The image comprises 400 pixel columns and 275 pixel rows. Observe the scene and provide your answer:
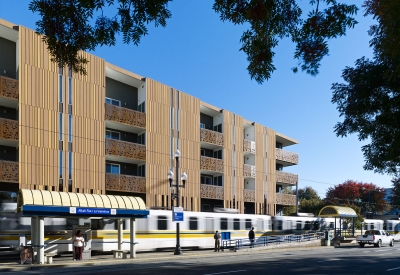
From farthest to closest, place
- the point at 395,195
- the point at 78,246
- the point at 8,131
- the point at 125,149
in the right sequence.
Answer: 1. the point at 395,195
2. the point at 125,149
3. the point at 8,131
4. the point at 78,246

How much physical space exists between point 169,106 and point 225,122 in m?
8.05

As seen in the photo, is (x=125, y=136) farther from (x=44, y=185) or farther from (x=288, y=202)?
(x=288, y=202)

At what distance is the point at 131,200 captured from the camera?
2764cm

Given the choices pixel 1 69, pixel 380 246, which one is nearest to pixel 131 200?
pixel 1 69

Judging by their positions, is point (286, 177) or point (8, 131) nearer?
point (8, 131)

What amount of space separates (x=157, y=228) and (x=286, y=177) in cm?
2797

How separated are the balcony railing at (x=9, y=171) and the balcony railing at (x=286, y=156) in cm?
3235

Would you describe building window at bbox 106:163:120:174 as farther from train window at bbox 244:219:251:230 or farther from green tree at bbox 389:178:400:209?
green tree at bbox 389:178:400:209

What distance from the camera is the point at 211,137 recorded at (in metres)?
47.2

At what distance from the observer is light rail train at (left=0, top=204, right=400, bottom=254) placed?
2711 centimetres

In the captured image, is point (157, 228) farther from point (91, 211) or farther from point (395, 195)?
point (395, 195)

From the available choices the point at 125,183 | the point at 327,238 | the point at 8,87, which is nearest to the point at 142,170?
the point at 125,183

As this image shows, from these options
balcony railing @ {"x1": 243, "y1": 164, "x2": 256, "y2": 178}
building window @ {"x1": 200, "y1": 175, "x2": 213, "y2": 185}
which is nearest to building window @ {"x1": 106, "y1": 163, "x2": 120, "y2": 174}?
building window @ {"x1": 200, "y1": 175, "x2": 213, "y2": 185}

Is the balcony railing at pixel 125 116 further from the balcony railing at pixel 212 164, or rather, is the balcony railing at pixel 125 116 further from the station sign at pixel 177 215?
the station sign at pixel 177 215
